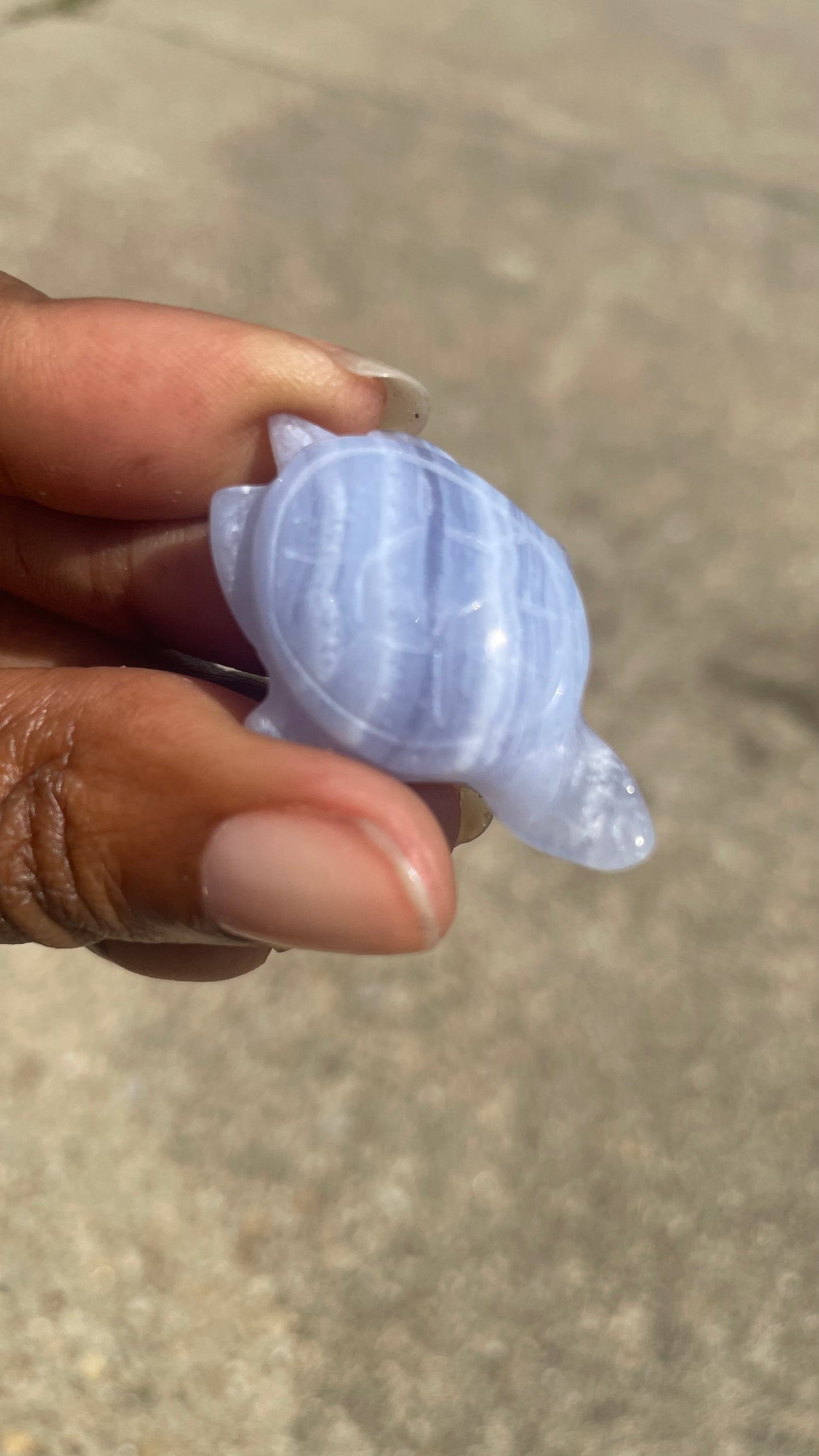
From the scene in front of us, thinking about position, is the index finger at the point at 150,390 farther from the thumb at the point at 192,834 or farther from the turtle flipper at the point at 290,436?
the thumb at the point at 192,834

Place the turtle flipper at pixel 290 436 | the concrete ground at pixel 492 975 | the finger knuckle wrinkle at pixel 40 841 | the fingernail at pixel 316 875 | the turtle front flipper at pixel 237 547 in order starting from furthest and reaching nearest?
the concrete ground at pixel 492 975
the turtle flipper at pixel 290 436
the turtle front flipper at pixel 237 547
the finger knuckle wrinkle at pixel 40 841
the fingernail at pixel 316 875

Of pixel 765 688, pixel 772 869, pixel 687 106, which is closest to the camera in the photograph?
pixel 772 869

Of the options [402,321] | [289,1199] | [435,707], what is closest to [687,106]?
[402,321]

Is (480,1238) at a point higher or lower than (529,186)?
lower

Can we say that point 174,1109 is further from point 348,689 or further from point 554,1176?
point 348,689

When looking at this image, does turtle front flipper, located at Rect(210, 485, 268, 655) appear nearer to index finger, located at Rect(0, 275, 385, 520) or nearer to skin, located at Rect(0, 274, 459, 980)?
skin, located at Rect(0, 274, 459, 980)

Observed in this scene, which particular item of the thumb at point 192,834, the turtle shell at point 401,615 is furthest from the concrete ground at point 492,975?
the turtle shell at point 401,615

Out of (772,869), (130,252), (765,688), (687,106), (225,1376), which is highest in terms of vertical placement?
(687,106)
